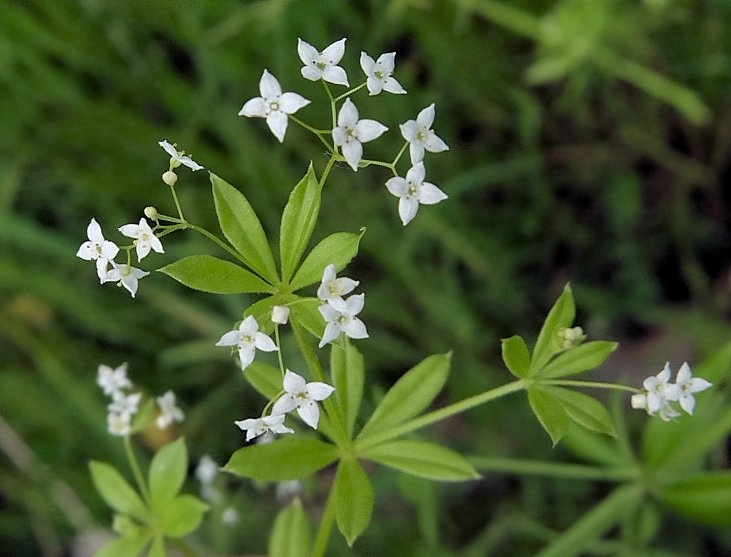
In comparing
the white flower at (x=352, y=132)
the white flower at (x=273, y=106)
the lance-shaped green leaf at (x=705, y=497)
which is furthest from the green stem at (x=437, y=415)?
the lance-shaped green leaf at (x=705, y=497)

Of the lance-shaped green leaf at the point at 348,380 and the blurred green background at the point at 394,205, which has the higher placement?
the blurred green background at the point at 394,205

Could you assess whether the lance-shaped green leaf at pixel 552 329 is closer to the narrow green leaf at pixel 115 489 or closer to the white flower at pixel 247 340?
the white flower at pixel 247 340

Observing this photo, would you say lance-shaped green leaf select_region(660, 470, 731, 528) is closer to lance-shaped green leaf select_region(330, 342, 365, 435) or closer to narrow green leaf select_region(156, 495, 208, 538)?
lance-shaped green leaf select_region(330, 342, 365, 435)

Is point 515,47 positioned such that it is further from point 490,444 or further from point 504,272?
point 490,444

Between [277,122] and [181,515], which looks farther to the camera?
[181,515]

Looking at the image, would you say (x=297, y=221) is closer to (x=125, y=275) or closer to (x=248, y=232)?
(x=248, y=232)

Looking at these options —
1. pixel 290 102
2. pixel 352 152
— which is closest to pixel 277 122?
pixel 290 102
